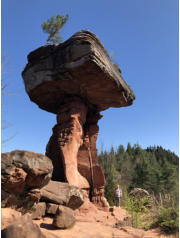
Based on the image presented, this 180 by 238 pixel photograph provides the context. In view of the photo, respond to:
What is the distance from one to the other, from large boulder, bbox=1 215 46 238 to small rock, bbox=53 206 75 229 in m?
1.37

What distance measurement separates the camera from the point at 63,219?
4164 mm

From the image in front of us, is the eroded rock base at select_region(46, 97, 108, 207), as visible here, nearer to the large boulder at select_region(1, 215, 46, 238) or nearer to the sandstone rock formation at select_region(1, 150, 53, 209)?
the sandstone rock formation at select_region(1, 150, 53, 209)

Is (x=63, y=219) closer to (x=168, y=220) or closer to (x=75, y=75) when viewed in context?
(x=168, y=220)

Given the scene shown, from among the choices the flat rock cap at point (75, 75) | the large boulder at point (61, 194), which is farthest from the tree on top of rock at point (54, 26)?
the large boulder at point (61, 194)

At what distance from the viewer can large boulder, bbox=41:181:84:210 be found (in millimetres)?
4941

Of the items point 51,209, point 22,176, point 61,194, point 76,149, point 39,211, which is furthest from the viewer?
point 76,149

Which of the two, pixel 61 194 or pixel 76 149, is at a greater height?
pixel 76 149

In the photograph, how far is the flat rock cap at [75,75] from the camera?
22.0 feet

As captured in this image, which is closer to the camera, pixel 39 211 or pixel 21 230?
pixel 21 230

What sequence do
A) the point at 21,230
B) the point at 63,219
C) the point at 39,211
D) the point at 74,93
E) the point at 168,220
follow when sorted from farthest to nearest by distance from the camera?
the point at 74,93, the point at 168,220, the point at 39,211, the point at 63,219, the point at 21,230

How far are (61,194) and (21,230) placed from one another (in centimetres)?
249

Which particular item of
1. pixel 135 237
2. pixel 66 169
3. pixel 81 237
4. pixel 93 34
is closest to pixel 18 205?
pixel 81 237

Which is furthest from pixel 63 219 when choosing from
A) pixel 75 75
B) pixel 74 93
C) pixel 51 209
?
pixel 74 93

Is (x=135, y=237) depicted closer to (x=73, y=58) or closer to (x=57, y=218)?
(x=57, y=218)
